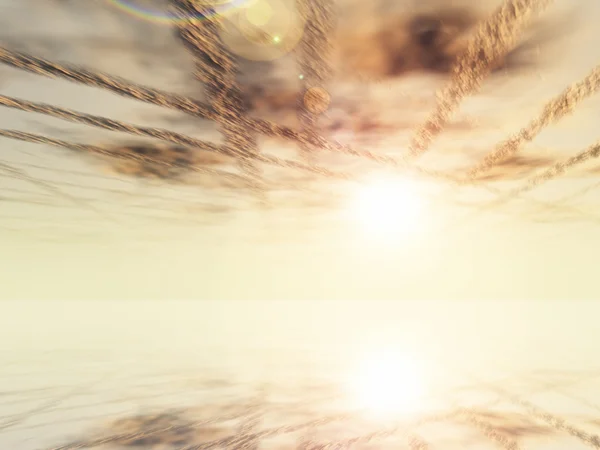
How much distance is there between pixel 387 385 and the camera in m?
2.74

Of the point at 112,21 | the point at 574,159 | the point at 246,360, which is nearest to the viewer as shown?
the point at 112,21

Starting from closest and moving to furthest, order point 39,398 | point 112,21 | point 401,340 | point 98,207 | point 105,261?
point 112,21, point 39,398, point 98,207, point 401,340, point 105,261

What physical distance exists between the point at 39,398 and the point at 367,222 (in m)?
3.50

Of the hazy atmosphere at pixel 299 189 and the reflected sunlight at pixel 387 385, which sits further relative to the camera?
the reflected sunlight at pixel 387 385

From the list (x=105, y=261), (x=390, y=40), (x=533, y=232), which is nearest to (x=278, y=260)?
(x=105, y=261)

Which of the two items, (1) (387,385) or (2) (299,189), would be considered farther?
(2) (299,189)

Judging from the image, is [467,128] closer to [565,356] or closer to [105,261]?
[565,356]

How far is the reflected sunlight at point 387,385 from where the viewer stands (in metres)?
2.26

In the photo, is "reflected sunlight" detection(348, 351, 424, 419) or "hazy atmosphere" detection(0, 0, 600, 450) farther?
"reflected sunlight" detection(348, 351, 424, 419)

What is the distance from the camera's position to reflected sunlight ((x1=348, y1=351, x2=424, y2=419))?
2.26 meters

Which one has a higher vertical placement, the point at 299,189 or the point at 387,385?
the point at 299,189

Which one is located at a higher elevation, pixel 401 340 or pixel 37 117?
pixel 37 117

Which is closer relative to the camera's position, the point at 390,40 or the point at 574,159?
the point at 390,40

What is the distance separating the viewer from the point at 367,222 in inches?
190
